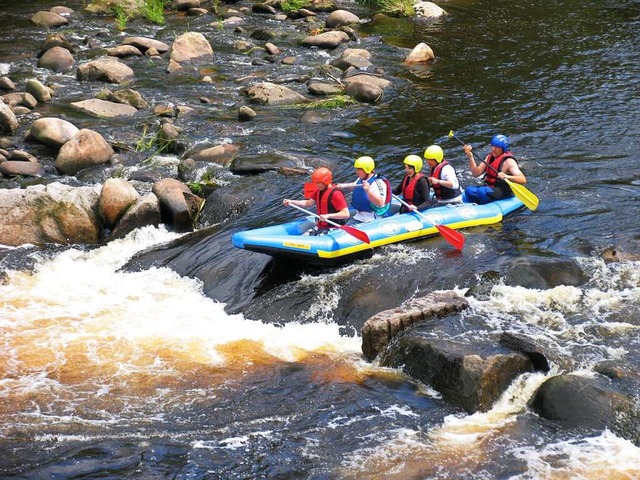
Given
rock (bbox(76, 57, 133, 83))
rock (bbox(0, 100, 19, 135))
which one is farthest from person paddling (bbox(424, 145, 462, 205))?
rock (bbox(76, 57, 133, 83))

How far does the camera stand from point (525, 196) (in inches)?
406

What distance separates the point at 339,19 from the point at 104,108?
8355 millimetres

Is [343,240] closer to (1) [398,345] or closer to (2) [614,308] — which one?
(1) [398,345]

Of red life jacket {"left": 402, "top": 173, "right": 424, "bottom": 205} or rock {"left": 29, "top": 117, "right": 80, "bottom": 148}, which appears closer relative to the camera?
red life jacket {"left": 402, "top": 173, "right": 424, "bottom": 205}

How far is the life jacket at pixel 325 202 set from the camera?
9492 mm

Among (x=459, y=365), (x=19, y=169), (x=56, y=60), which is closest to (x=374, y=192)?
(x=459, y=365)

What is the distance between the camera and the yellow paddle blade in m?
10.3

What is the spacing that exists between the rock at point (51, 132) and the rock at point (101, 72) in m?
3.69

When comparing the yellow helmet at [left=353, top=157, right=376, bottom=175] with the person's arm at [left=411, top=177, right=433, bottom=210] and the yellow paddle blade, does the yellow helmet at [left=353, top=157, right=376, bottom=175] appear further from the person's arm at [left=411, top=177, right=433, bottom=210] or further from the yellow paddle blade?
the yellow paddle blade

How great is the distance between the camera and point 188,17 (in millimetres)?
22094

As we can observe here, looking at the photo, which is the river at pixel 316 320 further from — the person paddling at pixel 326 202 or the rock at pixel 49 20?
the rock at pixel 49 20

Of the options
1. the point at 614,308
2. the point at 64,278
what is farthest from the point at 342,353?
the point at 64,278

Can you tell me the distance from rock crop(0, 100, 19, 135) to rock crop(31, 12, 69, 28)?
7.84 meters

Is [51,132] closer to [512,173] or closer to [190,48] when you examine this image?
[190,48]
